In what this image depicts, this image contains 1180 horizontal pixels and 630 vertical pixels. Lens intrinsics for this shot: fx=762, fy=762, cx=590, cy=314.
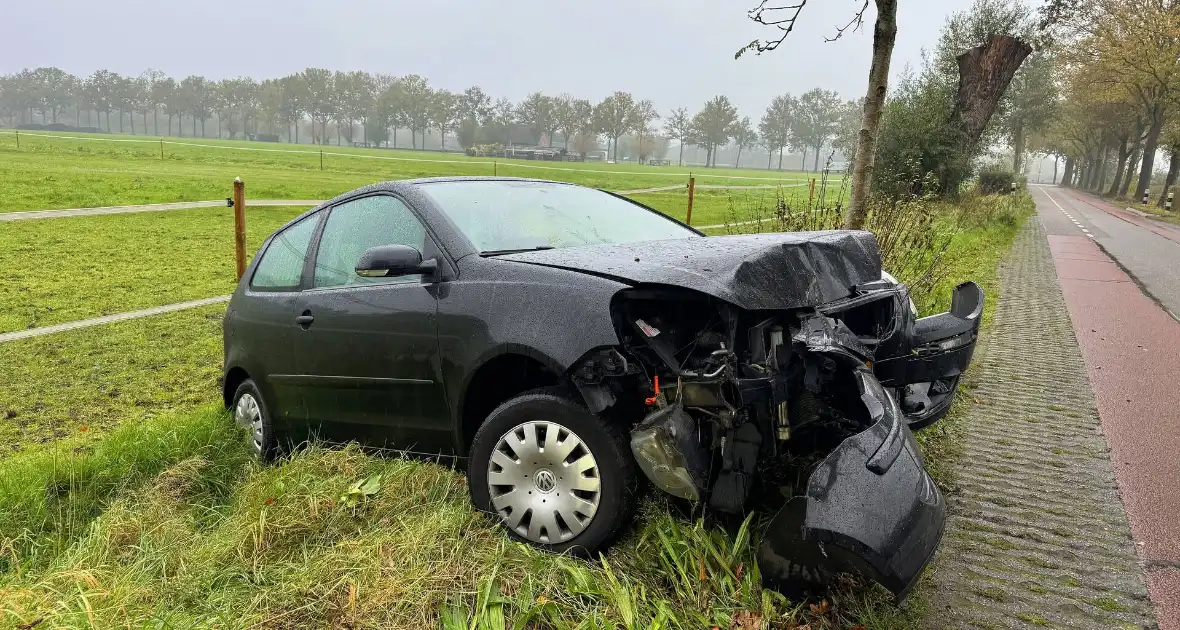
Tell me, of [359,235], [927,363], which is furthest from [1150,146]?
[359,235]

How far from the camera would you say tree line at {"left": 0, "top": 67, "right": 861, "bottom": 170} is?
11531cm

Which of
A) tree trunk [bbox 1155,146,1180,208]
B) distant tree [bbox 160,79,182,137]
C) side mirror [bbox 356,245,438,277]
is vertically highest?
distant tree [bbox 160,79,182,137]

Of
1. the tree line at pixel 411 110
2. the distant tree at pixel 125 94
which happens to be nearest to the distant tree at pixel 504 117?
the tree line at pixel 411 110

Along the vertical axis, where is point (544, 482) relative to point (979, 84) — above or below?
below

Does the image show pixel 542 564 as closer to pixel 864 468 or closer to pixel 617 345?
pixel 617 345

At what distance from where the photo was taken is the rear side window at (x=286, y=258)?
4.23 metres

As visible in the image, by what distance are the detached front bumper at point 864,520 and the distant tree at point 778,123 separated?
12869 cm

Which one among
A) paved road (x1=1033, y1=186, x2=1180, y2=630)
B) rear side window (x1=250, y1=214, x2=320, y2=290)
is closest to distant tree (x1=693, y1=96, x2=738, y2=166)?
paved road (x1=1033, y1=186, x2=1180, y2=630)

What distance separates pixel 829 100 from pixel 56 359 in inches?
5114

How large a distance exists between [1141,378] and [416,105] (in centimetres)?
11945

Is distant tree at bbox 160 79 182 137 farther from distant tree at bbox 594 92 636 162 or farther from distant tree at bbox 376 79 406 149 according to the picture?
distant tree at bbox 594 92 636 162

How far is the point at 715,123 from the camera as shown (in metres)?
121

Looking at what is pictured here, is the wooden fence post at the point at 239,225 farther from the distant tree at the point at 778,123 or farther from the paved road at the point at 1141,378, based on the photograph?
the distant tree at the point at 778,123

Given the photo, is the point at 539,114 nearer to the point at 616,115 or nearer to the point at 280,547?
the point at 616,115
